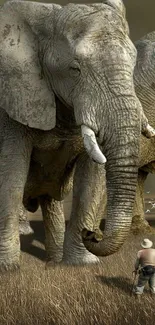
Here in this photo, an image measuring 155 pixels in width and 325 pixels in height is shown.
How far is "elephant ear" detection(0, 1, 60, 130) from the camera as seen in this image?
390 centimetres

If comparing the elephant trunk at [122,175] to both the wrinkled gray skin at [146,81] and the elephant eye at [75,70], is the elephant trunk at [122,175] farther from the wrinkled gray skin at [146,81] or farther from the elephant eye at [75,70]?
the wrinkled gray skin at [146,81]

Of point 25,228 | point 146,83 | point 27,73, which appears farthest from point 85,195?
point 25,228

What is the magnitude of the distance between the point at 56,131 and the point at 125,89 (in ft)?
2.27

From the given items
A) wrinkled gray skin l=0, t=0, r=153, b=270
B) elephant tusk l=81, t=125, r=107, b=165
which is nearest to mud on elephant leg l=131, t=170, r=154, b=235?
wrinkled gray skin l=0, t=0, r=153, b=270

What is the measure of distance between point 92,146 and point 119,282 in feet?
2.01

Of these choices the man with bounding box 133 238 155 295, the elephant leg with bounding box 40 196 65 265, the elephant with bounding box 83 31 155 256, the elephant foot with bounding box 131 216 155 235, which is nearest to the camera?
the man with bounding box 133 238 155 295

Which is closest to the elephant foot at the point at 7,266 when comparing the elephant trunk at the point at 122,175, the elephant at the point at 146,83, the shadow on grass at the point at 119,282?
the shadow on grass at the point at 119,282

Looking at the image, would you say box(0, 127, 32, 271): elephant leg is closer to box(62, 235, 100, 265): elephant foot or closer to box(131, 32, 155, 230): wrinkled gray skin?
box(62, 235, 100, 265): elephant foot

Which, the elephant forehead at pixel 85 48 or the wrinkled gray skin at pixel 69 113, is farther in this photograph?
the elephant forehead at pixel 85 48

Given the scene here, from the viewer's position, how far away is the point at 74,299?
3.04 meters

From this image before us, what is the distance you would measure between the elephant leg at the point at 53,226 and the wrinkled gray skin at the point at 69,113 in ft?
1.30

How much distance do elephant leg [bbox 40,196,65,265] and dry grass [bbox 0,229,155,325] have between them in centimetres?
136

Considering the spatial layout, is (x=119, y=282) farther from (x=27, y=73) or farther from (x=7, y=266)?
(x=27, y=73)

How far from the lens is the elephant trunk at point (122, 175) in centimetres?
333
